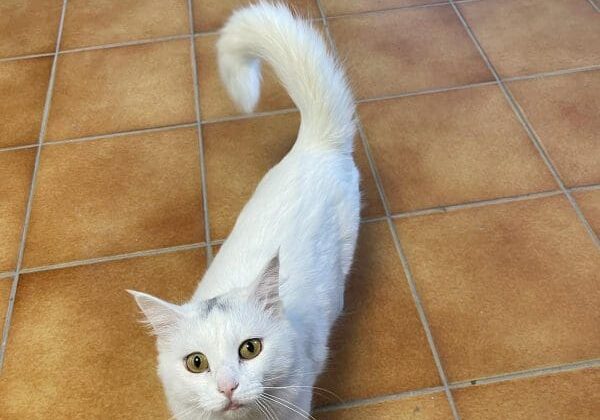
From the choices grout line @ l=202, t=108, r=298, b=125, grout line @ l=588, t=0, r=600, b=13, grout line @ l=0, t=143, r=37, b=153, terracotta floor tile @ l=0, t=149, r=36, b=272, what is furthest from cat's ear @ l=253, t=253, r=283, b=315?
grout line @ l=588, t=0, r=600, b=13

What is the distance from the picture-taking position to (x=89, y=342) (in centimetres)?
141

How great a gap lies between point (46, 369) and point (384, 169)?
1050 mm

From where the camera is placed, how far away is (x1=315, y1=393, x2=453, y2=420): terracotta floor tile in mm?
1260

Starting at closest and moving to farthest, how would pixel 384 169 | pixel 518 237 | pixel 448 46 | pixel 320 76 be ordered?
1. pixel 320 76
2. pixel 518 237
3. pixel 384 169
4. pixel 448 46

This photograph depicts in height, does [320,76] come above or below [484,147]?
above

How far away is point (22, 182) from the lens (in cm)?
175

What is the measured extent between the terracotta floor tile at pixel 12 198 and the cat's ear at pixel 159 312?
82cm

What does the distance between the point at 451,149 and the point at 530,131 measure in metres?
0.26

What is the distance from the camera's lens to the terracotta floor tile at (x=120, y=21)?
2.20 metres

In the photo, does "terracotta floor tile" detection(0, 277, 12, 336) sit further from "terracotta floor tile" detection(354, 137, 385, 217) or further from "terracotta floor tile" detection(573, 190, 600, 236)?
"terracotta floor tile" detection(573, 190, 600, 236)

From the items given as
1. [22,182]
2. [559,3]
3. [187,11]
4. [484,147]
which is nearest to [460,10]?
[559,3]

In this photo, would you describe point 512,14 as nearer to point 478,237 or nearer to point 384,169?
point 384,169

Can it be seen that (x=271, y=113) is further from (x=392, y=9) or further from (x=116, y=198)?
(x=392, y=9)

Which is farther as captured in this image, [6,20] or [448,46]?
[6,20]
